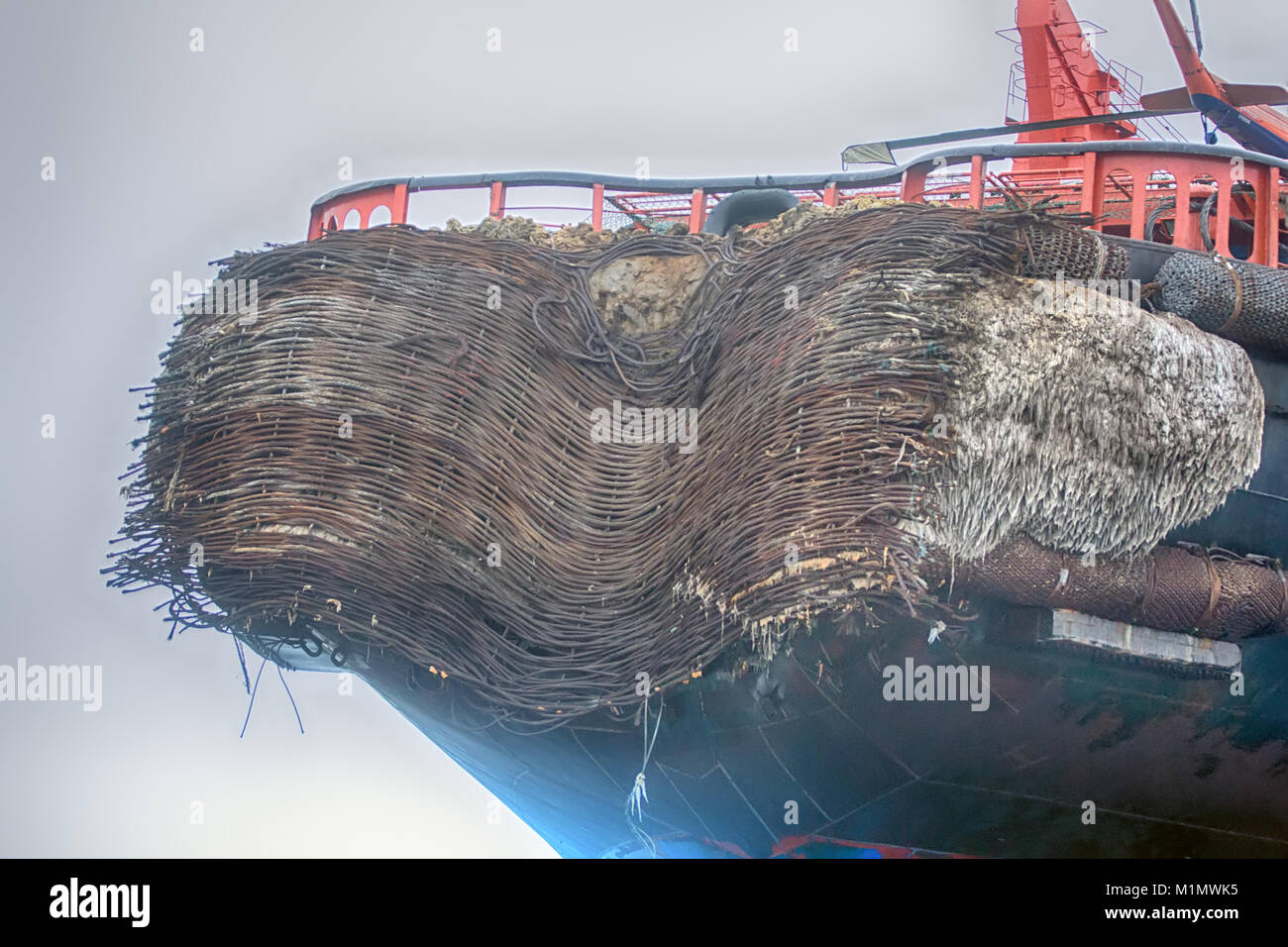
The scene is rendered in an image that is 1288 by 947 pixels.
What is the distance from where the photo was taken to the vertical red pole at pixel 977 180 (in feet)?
36.0

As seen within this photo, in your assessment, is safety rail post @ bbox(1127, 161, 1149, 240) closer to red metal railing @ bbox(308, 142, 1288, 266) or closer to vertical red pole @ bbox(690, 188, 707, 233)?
red metal railing @ bbox(308, 142, 1288, 266)

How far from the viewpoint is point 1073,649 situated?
9.98m

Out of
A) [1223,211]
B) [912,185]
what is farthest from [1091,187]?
[912,185]

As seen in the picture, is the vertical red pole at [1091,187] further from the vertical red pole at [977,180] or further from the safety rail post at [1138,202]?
the vertical red pole at [977,180]

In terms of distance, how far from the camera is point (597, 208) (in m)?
11.9

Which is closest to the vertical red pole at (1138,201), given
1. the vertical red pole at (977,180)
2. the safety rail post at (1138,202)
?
the safety rail post at (1138,202)

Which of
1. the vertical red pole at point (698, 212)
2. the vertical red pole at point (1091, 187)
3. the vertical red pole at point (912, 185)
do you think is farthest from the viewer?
the vertical red pole at point (698, 212)

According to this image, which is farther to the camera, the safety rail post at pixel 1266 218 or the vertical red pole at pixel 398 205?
the vertical red pole at pixel 398 205

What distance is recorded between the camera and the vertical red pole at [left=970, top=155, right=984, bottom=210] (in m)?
11.0

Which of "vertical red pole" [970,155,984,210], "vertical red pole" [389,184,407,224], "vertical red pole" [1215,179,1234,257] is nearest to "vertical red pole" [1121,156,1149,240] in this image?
"vertical red pole" [1215,179,1234,257]

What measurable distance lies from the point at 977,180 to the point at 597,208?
9.41 ft

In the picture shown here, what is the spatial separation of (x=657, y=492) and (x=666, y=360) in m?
1.03

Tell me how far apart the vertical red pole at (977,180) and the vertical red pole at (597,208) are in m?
2.76

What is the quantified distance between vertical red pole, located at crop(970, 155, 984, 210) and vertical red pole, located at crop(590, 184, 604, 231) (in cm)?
276
